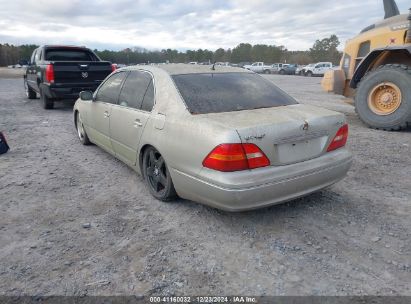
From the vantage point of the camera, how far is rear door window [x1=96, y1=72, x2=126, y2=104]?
4520mm

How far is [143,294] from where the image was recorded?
2.25 metres

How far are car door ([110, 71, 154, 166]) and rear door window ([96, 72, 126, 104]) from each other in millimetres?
155

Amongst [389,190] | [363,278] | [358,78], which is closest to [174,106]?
[363,278]

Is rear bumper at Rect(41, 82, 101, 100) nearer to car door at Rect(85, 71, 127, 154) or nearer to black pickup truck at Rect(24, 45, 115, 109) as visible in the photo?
black pickup truck at Rect(24, 45, 115, 109)

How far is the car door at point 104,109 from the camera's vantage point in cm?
457

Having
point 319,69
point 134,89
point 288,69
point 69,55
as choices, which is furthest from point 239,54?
point 134,89

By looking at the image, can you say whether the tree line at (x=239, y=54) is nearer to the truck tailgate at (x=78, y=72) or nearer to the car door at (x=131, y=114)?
the truck tailgate at (x=78, y=72)

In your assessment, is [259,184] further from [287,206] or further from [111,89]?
[111,89]

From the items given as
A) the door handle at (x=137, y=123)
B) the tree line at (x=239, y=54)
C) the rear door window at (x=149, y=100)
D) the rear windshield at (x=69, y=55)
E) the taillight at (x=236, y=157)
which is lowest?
the taillight at (x=236, y=157)

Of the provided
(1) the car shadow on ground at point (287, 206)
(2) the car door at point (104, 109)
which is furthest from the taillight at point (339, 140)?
(2) the car door at point (104, 109)

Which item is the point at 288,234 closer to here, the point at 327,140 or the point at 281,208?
the point at 281,208

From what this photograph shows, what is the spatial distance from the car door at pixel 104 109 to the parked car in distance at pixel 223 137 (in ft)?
0.72

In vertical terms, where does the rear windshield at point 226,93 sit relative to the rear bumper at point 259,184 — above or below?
above

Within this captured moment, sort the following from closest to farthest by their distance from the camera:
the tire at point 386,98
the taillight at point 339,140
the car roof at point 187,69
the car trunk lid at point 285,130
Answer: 1. the car trunk lid at point 285,130
2. the taillight at point 339,140
3. the car roof at point 187,69
4. the tire at point 386,98
